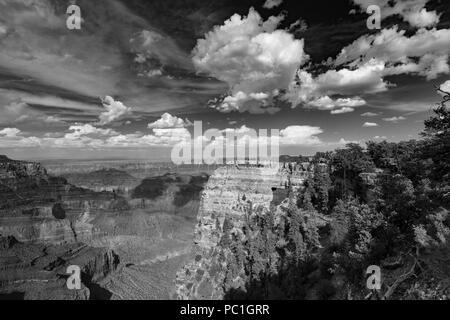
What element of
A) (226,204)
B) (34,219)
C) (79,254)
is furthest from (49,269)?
(226,204)

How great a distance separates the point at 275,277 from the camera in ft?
120

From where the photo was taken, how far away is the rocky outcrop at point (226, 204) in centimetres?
4920

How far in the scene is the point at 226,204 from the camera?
57125mm

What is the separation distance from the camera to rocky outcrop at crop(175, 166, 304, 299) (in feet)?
161

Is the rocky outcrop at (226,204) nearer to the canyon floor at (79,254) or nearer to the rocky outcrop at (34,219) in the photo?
the canyon floor at (79,254)

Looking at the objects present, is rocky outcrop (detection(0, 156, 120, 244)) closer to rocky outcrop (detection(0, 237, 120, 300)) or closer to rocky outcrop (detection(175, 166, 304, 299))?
rocky outcrop (detection(0, 237, 120, 300))

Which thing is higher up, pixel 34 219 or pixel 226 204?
pixel 226 204

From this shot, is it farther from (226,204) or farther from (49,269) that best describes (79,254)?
(226,204)

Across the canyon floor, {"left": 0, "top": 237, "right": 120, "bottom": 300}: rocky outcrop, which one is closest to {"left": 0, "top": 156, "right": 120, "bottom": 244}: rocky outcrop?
the canyon floor

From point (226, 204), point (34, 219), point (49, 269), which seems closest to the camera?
Answer: point (226, 204)

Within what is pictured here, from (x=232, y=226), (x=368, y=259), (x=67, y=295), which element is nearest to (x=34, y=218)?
(x=67, y=295)

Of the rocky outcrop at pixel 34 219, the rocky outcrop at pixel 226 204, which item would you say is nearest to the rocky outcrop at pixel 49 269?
the rocky outcrop at pixel 34 219

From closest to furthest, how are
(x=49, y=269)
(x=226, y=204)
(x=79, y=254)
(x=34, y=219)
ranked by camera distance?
(x=226, y=204), (x=49, y=269), (x=79, y=254), (x=34, y=219)
